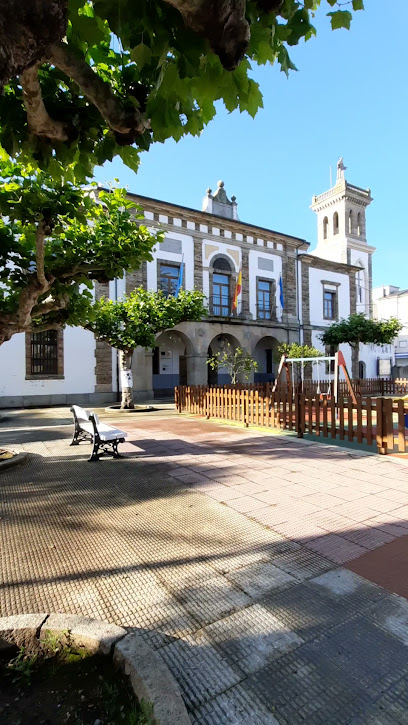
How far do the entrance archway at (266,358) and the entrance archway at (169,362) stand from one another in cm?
566

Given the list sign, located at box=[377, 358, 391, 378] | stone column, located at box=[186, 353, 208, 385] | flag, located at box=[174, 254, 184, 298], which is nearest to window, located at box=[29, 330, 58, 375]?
flag, located at box=[174, 254, 184, 298]

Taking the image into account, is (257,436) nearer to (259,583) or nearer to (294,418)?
(294,418)

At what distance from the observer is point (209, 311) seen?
23656mm

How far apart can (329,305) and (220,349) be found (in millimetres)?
10645

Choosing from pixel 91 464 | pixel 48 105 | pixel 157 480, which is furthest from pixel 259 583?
pixel 91 464

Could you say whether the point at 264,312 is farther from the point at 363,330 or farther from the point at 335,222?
the point at 335,222

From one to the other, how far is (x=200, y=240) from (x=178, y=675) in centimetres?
2345

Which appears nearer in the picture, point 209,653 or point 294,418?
point 209,653

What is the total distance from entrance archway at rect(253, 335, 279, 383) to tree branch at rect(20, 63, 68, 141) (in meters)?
24.9

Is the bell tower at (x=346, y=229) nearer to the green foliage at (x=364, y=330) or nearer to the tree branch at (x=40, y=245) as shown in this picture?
the green foliage at (x=364, y=330)

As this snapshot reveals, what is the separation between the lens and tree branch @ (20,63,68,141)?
2.31 meters

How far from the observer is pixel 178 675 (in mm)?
1964

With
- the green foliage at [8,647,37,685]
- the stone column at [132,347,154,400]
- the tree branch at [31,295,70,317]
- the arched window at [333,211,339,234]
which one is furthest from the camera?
the arched window at [333,211,339,234]

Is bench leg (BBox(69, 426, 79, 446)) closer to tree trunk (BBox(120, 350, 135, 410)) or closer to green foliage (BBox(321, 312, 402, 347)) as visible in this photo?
tree trunk (BBox(120, 350, 135, 410))
